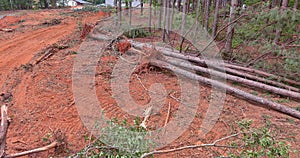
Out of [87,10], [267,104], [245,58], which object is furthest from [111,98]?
[87,10]

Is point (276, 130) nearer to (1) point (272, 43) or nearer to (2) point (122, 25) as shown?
(1) point (272, 43)

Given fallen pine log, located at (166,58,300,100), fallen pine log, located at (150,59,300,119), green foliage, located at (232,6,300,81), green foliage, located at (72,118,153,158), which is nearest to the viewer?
green foliage, located at (72,118,153,158)

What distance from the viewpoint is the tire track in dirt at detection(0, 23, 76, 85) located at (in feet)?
20.6

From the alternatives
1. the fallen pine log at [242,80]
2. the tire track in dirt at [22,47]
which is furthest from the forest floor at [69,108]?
the fallen pine log at [242,80]

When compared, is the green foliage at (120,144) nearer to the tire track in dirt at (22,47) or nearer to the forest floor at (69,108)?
the forest floor at (69,108)

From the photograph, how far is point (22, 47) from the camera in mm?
8094

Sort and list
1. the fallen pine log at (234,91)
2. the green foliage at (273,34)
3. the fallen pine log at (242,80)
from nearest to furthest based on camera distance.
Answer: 1. the fallen pine log at (234,91)
2. the fallen pine log at (242,80)
3. the green foliage at (273,34)

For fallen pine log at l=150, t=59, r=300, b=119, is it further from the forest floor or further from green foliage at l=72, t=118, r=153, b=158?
green foliage at l=72, t=118, r=153, b=158

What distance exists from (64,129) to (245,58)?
17.7 ft

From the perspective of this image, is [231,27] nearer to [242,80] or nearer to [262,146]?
[242,80]

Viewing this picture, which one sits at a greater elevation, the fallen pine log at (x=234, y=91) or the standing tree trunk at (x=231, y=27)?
the standing tree trunk at (x=231, y=27)

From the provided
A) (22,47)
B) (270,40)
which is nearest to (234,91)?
(270,40)

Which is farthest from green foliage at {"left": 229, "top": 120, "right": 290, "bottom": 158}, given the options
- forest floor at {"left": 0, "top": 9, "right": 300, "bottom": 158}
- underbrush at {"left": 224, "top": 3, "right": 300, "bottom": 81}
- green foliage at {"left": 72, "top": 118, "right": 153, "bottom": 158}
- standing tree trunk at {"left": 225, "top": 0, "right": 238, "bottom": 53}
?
standing tree trunk at {"left": 225, "top": 0, "right": 238, "bottom": 53}

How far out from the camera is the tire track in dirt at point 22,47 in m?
6.29
